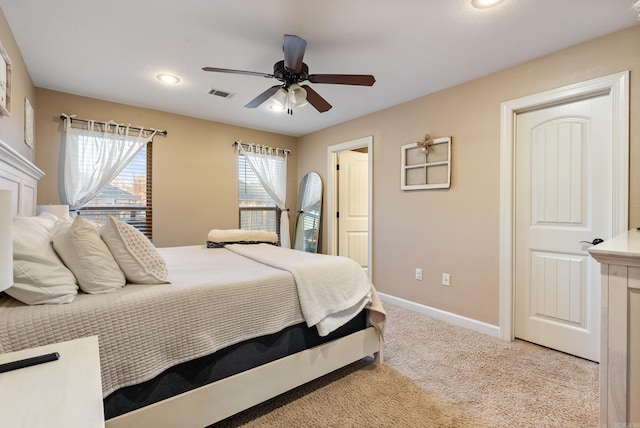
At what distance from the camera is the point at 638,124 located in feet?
6.31

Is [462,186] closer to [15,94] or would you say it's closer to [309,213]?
[309,213]

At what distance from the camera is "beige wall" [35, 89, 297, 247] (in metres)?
3.02

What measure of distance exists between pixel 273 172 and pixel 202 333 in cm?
342

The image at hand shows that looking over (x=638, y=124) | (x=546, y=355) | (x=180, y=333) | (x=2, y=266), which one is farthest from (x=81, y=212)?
(x=638, y=124)

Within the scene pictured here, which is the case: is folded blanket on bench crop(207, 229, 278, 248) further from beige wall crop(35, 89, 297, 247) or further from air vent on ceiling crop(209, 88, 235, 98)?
air vent on ceiling crop(209, 88, 235, 98)

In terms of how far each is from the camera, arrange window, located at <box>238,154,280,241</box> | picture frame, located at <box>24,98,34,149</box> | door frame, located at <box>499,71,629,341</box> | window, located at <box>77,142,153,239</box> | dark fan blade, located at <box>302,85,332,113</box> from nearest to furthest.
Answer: door frame, located at <box>499,71,629,341</box>, dark fan blade, located at <box>302,85,332,113</box>, picture frame, located at <box>24,98,34,149</box>, window, located at <box>77,142,153,239</box>, window, located at <box>238,154,280,241</box>

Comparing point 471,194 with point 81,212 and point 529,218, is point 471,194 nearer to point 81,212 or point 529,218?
point 529,218

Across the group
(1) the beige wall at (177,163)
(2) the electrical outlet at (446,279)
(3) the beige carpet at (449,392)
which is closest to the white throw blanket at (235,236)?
(1) the beige wall at (177,163)

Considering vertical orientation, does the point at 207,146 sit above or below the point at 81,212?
above

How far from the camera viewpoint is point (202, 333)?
1381 millimetres

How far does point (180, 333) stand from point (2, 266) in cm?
72

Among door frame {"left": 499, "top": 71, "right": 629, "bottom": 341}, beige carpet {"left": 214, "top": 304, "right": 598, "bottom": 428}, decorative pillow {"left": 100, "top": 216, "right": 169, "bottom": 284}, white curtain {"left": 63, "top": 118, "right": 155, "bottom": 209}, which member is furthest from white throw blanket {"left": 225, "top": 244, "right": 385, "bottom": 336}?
white curtain {"left": 63, "top": 118, "right": 155, "bottom": 209}

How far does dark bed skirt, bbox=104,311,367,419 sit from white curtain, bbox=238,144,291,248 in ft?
9.44

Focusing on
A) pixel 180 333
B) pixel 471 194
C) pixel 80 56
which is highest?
pixel 80 56
